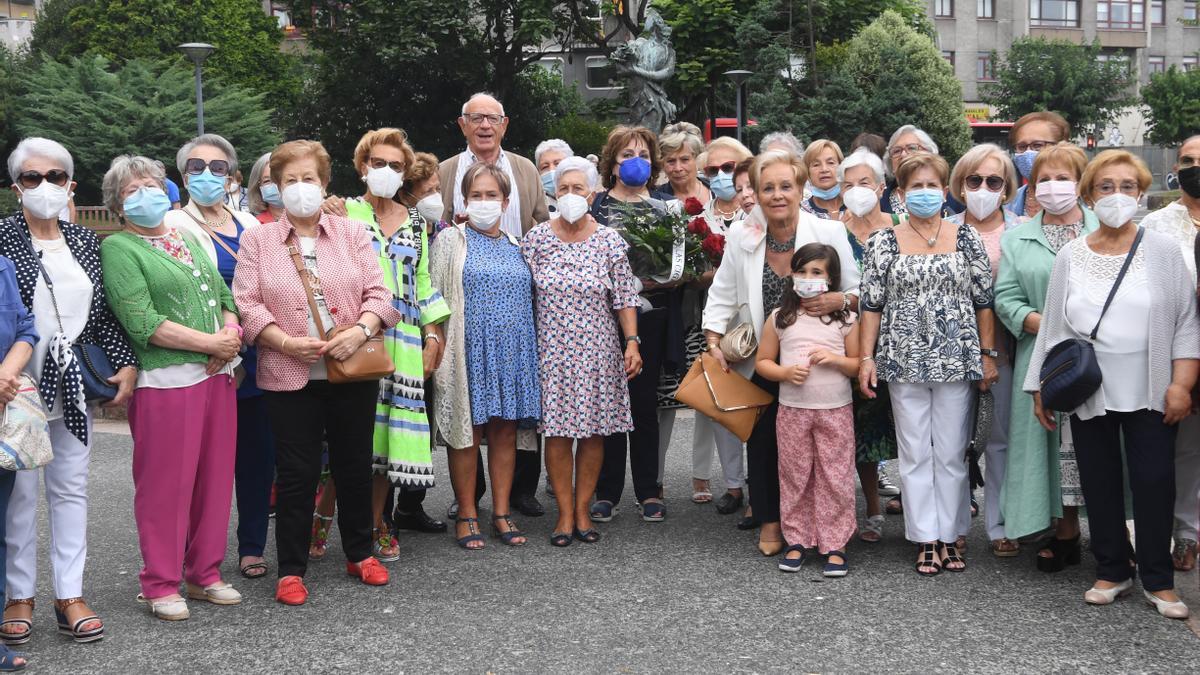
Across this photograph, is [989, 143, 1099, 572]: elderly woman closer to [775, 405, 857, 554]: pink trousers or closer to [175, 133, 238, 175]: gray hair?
[775, 405, 857, 554]: pink trousers

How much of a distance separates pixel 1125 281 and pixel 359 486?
141 inches

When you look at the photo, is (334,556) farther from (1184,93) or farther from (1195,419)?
(1184,93)

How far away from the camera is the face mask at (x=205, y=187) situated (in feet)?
19.5

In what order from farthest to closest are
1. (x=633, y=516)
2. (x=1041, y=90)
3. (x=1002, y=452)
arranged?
(x=1041, y=90) < (x=633, y=516) < (x=1002, y=452)

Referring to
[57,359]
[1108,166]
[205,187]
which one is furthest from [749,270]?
[57,359]

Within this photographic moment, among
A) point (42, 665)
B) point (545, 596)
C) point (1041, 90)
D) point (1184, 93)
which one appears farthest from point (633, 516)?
point (1184, 93)

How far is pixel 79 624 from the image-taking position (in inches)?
202

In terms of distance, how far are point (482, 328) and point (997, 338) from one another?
2623mm

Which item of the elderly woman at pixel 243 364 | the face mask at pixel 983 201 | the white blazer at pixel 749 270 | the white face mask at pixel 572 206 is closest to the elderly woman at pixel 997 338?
the face mask at pixel 983 201

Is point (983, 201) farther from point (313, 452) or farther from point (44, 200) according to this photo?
point (44, 200)

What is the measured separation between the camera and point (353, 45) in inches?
1329

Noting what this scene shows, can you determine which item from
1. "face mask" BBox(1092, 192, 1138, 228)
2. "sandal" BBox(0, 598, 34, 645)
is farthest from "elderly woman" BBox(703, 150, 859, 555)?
"sandal" BBox(0, 598, 34, 645)

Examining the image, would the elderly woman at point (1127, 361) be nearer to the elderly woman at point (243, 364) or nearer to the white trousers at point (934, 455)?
the white trousers at point (934, 455)

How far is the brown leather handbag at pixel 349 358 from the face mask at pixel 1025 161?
382 cm
